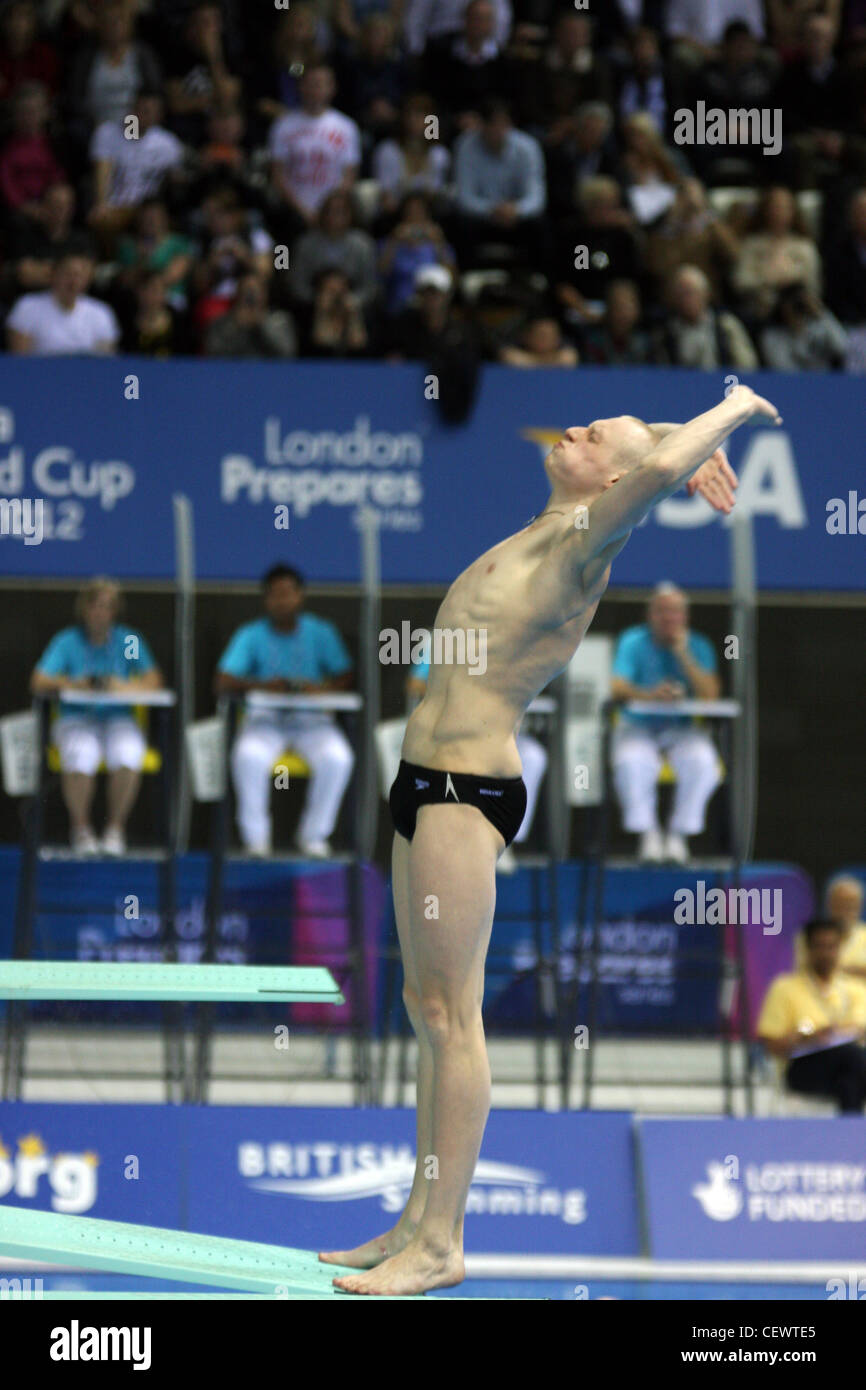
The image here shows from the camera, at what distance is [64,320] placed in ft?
30.3

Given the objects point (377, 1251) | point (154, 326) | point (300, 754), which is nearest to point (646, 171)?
point (154, 326)

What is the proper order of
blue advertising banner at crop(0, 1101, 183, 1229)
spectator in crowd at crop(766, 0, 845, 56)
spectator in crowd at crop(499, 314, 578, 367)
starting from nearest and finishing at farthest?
1. blue advertising banner at crop(0, 1101, 183, 1229)
2. spectator in crowd at crop(499, 314, 578, 367)
3. spectator in crowd at crop(766, 0, 845, 56)

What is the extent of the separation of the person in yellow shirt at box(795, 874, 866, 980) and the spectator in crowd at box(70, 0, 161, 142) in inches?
227

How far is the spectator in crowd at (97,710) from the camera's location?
796 centimetres

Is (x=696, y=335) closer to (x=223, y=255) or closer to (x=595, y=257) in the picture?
(x=595, y=257)

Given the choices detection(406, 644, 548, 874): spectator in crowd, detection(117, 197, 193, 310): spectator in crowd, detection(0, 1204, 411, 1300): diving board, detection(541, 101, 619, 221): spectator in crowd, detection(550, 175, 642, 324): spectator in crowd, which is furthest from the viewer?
detection(541, 101, 619, 221): spectator in crowd

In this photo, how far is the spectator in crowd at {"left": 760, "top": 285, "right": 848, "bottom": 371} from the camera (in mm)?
9406

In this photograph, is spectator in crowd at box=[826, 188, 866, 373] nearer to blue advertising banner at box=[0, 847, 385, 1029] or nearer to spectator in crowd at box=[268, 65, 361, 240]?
spectator in crowd at box=[268, 65, 361, 240]

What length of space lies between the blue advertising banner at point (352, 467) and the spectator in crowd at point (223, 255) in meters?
1.21

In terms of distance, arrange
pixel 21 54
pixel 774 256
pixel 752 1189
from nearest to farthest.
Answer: pixel 752 1189 < pixel 774 256 < pixel 21 54

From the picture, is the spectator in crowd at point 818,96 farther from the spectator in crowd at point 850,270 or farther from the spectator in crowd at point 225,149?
the spectator in crowd at point 225,149

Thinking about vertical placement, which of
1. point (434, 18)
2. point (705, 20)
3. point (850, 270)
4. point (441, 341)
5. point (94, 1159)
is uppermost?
point (705, 20)

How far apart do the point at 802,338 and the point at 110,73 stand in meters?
4.28

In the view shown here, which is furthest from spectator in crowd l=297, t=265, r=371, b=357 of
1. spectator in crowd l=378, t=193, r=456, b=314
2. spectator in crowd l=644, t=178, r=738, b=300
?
spectator in crowd l=644, t=178, r=738, b=300
